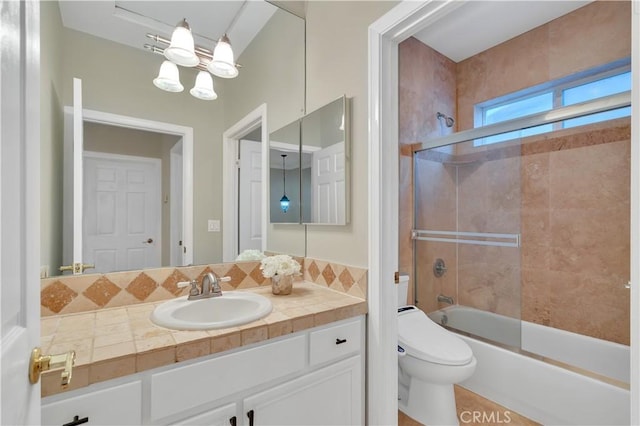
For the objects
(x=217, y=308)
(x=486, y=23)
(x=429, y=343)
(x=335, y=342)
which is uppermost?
(x=486, y=23)

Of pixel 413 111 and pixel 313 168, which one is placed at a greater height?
pixel 413 111

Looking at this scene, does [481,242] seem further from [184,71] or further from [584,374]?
[184,71]

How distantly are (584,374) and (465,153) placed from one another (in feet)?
5.56

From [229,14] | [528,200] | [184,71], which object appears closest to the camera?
[184,71]

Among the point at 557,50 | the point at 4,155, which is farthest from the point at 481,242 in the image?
A: the point at 4,155

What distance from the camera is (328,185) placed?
1.62 metres

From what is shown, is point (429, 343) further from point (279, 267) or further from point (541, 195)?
point (541, 195)

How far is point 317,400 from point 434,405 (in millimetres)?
914

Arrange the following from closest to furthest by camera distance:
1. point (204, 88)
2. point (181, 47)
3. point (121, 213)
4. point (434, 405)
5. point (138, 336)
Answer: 1. point (138, 336)
2. point (121, 213)
3. point (181, 47)
4. point (204, 88)
5. point (434, 405)

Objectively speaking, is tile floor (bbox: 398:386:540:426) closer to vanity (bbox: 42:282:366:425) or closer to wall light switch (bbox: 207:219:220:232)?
vanity (bbox: 42:282:366:425)

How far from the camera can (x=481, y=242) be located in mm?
2484

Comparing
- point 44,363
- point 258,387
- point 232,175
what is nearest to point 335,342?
point 258,387

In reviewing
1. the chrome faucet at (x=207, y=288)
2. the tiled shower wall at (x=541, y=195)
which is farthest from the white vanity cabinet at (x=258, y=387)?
the tiled shower wall at (x=541, y=195)

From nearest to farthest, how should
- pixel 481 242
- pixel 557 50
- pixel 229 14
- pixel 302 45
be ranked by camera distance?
pixel 229 14, pixel 302 45, pixel 557 50, pixel 481 242
